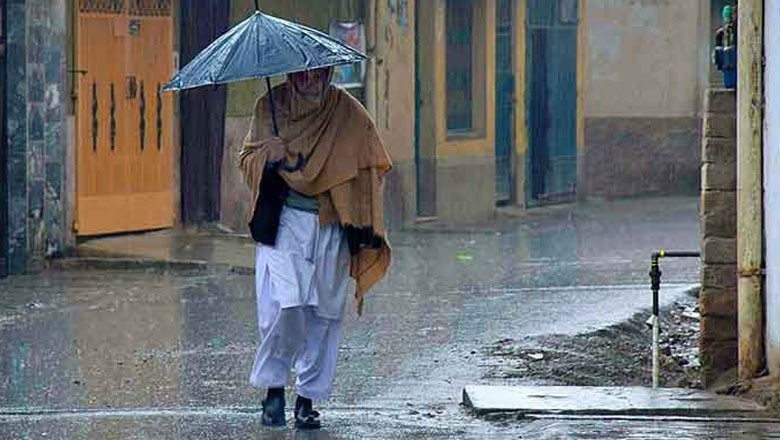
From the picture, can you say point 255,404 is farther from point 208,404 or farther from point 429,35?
point 429,35

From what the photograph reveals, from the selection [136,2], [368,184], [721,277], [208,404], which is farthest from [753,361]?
[136,2]

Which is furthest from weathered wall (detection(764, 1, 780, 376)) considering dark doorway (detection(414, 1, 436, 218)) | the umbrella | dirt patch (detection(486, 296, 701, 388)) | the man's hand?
dark doorway (detection(414, 1, 436, 218))

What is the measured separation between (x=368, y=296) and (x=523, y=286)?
1.38 m

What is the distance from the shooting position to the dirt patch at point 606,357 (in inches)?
383

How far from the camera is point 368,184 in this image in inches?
326

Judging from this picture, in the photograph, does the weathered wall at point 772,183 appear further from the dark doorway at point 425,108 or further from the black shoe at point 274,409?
the dark doorway at point 425,108

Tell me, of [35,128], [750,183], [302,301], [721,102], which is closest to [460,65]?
[35,128]

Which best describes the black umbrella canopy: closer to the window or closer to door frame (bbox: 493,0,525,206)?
the window

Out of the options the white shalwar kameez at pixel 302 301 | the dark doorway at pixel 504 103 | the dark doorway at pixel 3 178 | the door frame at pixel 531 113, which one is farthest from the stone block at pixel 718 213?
the door frame at pixel 531 113

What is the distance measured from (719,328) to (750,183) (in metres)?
0.76

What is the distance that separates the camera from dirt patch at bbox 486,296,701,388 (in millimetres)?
9719

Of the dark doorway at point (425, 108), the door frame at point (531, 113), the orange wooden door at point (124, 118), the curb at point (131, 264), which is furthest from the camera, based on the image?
the door frame at point (531, 113)

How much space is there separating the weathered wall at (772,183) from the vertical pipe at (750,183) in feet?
0.13

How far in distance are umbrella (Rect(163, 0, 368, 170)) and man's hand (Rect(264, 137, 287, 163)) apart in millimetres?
97
